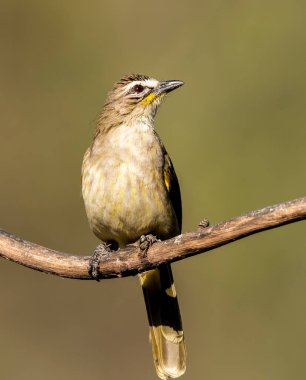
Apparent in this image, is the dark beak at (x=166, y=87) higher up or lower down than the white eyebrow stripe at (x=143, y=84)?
lower down

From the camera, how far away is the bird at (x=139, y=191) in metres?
8.43

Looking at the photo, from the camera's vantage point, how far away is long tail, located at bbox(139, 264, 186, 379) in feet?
30.2

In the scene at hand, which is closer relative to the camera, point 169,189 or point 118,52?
point 169,189

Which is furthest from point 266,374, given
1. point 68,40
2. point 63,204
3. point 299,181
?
point 68,40

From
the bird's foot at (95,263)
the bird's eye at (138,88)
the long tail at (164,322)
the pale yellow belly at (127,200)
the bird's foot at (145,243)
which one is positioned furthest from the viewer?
the long tail at (164,322)

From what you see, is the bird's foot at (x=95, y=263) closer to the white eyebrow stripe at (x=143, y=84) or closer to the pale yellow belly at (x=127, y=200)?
the pale yellow belly at (x=127, y=200)

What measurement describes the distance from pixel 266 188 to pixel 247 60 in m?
2.16

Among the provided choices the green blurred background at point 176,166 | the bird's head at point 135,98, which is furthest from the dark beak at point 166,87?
the green blurred background at point 176,166

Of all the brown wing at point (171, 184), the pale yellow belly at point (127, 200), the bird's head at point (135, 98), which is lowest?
the pale yellow belly at point (127, 200)

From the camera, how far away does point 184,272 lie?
42.9 feet

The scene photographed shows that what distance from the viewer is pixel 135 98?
902 centimetres

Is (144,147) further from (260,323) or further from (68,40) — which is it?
(68,40)

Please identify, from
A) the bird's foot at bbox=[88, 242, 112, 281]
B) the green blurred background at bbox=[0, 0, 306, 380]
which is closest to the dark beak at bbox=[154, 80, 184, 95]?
the bird's foot at bbox=[88, 242, 112, 281]

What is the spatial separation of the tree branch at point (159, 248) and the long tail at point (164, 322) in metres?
1.09
